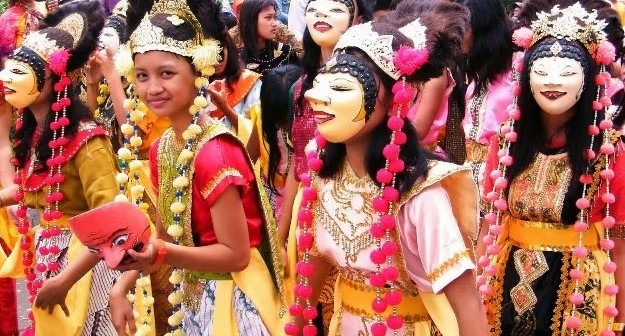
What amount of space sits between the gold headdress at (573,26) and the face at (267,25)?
283cm

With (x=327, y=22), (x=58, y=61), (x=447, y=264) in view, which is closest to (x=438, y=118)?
(x=327, y=22)

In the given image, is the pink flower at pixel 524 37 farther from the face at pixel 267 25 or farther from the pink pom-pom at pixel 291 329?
the face at pixel 267 25

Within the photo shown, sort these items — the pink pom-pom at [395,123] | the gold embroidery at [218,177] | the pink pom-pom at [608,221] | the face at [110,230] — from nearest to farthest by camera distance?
1. the face at [110,230]
2. the pink pom-pom at [395,123]
3. the gold embroidery at [218,177]
4. the pink pom-pom at [608,221]

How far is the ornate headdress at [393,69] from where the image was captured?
99.0 inches

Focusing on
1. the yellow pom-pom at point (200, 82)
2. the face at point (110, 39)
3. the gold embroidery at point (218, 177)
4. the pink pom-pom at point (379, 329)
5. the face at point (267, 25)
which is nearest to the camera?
the pink pom-pom at point (379, 329)

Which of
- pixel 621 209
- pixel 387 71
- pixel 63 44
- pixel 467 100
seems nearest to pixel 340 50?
pixel 387 71

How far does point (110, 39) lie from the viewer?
451cm

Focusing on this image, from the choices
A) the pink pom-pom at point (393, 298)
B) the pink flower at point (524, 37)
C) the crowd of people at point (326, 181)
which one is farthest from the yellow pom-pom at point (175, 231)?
the pink flower at point (524, 37)

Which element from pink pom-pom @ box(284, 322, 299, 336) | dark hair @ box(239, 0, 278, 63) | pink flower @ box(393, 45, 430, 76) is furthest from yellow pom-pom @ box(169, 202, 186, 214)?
dark hair @ box(239, 0, 278, 63)

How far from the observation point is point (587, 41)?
10.6 feet

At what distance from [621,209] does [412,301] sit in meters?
0.96

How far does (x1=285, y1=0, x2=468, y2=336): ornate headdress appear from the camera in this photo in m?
2.51

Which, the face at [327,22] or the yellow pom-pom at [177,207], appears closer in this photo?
the yellow pom-pom at [177,207]

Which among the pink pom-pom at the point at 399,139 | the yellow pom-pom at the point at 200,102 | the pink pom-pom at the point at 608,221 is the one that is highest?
the pink pom-pom at the point at 399,139
